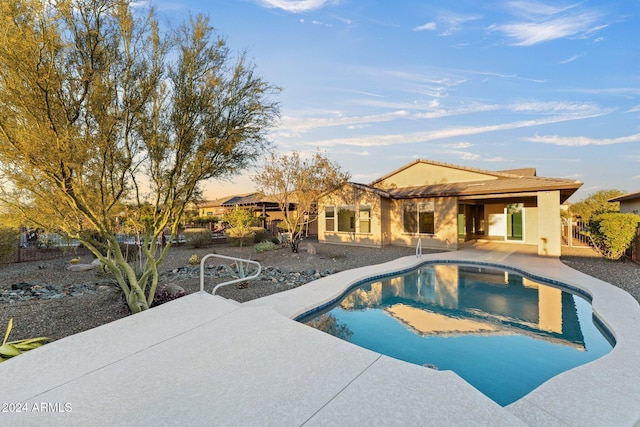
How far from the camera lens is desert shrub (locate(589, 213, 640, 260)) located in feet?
35.9

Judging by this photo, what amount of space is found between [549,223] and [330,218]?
1128 cm

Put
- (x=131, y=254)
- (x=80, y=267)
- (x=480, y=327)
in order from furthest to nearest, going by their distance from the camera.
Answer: (x=80, y=267), (x=131, y=254), (x=480, y=327)

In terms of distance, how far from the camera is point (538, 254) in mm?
13055

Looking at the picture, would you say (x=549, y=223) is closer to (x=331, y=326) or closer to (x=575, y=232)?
(x=575, y=232)

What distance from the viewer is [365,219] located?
17.5 metres

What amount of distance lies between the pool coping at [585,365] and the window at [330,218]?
8.74m

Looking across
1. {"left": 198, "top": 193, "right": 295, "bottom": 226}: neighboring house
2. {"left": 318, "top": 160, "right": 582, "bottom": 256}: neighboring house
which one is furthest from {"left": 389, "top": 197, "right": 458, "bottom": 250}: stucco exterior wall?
{"left": 198, "top": 193, "right": 295, "bottom": 226}: neighboring house

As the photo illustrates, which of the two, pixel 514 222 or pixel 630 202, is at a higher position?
pixel 630 202

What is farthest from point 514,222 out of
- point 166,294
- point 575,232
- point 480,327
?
point 166,294

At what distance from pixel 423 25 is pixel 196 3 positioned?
895 centimetres

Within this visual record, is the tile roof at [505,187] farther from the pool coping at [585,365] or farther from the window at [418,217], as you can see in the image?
the pool coping at [585,365]

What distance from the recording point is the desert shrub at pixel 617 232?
1095 cm

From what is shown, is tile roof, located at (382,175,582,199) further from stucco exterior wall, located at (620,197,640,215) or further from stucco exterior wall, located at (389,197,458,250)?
stucco exterior wall, located at (620,197,640,215)

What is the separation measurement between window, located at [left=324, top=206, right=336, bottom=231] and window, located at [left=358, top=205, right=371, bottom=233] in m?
2.00
